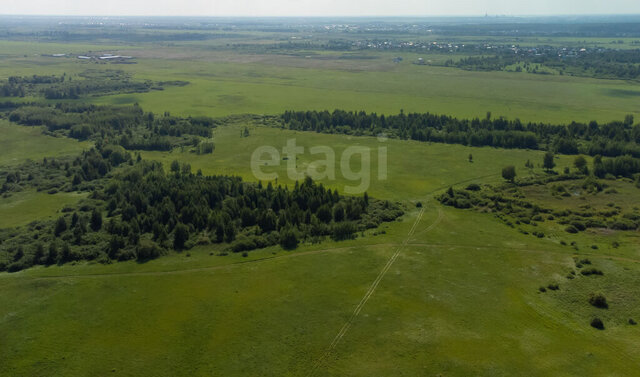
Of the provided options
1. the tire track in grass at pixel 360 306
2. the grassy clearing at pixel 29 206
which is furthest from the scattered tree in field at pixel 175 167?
the tire track in grass at pixel 360 306

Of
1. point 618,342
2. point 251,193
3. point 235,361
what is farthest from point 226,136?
point 618,342

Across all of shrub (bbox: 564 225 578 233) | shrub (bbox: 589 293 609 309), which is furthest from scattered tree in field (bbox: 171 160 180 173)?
shrub (bbox: 589 293 609 309)

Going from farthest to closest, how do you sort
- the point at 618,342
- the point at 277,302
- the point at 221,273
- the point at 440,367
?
the point at 221,273, the point at 277,302, the point at 618,342, the point at 440,367

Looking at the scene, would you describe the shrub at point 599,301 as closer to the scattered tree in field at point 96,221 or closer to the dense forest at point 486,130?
the scattered tree in field at point 96,221

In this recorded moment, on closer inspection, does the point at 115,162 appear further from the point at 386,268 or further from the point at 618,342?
the point at 618,342

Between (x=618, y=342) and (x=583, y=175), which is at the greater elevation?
(x=583, y=175)

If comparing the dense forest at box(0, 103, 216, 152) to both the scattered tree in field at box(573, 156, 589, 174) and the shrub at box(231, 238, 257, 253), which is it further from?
the scattered tree in field at box(573, 156, 589, 174)
